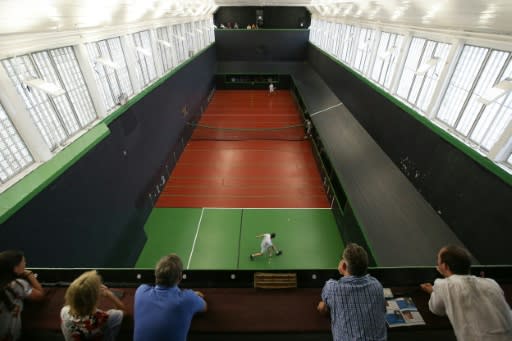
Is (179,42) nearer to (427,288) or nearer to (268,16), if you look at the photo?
(268,16)

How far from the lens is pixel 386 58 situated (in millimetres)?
7746

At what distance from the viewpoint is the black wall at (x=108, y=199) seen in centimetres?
402

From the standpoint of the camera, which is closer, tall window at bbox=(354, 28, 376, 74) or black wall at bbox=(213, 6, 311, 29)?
tall window at bbox=(354, 28, 376, 74)

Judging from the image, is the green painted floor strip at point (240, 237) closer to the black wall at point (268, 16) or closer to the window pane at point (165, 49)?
the window pane at point (165, 49)

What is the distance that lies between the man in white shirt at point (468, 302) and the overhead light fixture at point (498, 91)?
2.66 meters

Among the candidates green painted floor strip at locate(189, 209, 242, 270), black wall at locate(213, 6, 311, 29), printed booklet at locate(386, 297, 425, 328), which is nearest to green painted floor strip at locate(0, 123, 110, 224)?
green painted floor strip at locate(189, 209, 242, 270)

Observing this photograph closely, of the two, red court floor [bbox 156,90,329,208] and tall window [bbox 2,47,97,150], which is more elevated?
tall window [bbox 2,47,97,150]

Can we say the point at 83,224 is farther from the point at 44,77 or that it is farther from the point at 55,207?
the point at 44,77

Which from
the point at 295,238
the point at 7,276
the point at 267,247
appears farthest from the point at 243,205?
the point at 7,276

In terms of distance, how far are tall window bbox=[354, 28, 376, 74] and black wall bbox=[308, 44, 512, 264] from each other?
2.06 metres

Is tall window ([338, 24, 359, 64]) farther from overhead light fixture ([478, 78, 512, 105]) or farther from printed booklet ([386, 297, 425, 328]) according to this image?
printed booklet ([386, 297, 425, 328])

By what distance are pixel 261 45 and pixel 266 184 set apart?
14930 mm

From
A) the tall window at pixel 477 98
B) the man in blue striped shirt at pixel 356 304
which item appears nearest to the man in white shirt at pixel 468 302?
the man in blue striped shirt at pixel 356 304

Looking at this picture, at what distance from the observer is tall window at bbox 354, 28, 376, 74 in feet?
31.2
